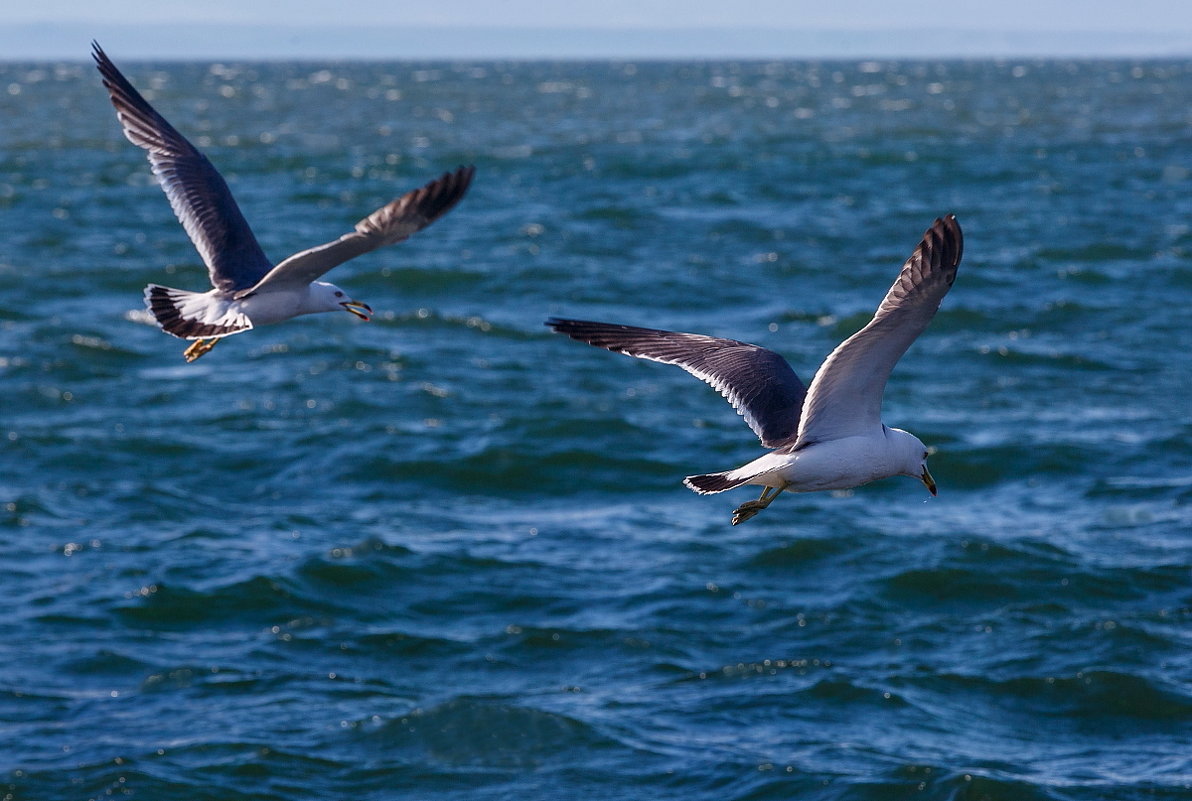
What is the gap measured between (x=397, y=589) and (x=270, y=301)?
26.7 feet

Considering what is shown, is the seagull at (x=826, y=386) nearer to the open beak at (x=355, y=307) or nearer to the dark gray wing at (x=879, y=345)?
the dark gray wing at (x=879, y=345)

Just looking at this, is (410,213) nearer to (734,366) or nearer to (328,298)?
(328,298)

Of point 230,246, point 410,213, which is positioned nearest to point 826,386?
point 410,213

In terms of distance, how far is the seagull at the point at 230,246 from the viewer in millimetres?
8367

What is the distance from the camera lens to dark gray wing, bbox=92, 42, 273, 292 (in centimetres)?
1116

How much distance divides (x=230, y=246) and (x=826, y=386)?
4755 millimetres

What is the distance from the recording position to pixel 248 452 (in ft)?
72.6

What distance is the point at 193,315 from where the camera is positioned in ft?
33.5

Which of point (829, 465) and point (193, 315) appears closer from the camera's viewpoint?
point (829, 465)

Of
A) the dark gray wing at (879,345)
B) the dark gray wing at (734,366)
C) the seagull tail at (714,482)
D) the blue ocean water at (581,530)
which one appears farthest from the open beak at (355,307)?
the blue ocean water at (581,530)

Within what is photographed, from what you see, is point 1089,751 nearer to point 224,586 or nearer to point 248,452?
point 224,586

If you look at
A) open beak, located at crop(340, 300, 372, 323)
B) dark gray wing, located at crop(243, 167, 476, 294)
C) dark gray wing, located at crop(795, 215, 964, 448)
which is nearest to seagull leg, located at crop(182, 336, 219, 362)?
open beak, located at crop(340, 300, 372, 323)

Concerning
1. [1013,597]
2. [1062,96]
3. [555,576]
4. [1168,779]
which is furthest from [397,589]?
[1062,96]

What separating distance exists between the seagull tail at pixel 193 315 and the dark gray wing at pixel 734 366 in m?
2.05
